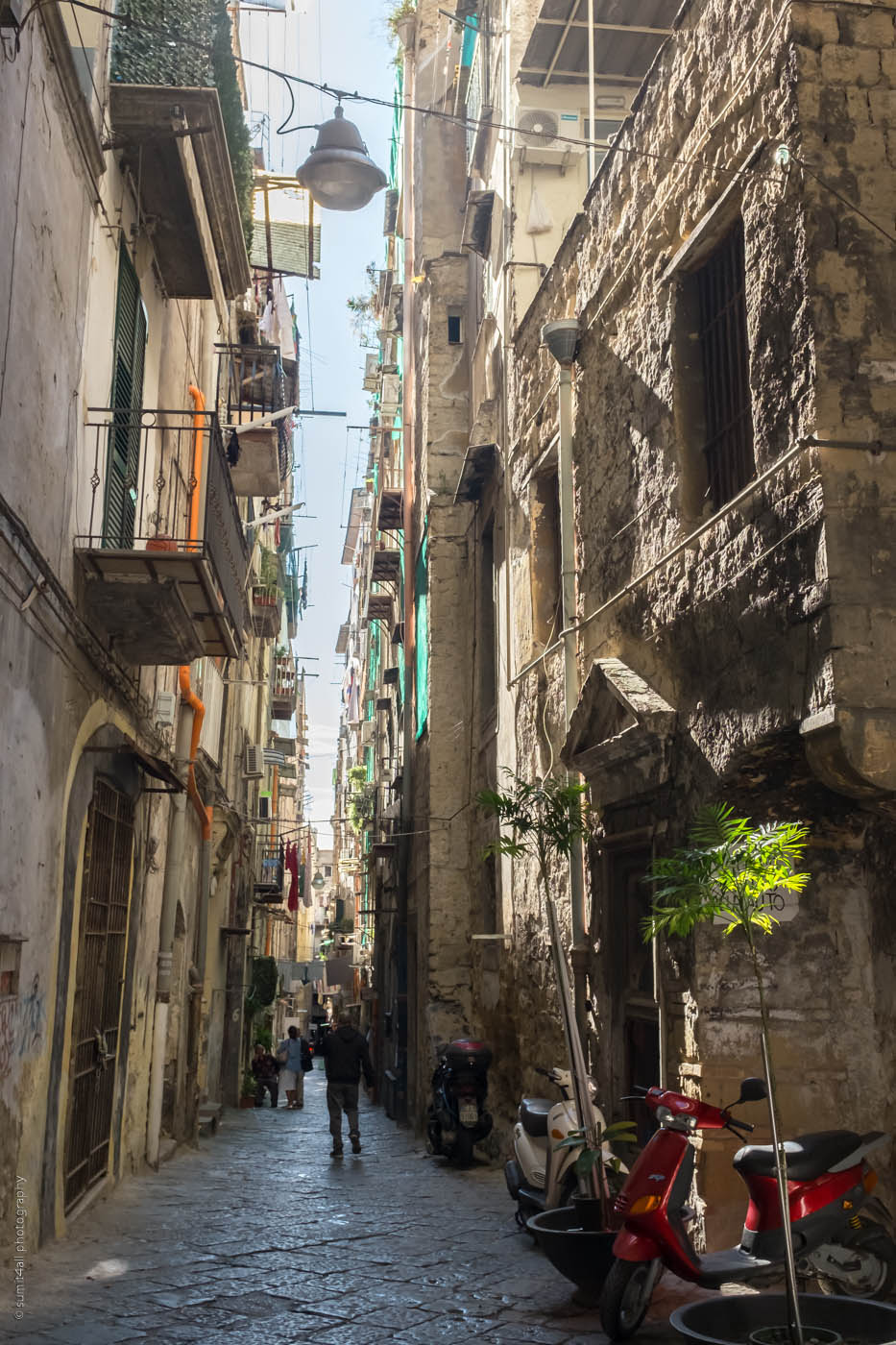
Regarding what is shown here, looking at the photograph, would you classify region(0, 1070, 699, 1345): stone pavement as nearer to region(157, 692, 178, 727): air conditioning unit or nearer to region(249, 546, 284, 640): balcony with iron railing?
region(157, 692, 178, 727): air conditioning unit

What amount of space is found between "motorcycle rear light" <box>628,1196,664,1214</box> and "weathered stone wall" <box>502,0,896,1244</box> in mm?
1273

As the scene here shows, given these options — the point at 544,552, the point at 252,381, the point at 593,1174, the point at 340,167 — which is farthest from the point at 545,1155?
the point at 252,381

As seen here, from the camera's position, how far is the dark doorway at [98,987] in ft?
26.6

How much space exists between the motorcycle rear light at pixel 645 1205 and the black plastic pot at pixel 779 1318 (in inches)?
24.1

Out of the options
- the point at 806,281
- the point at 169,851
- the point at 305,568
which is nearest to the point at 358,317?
the point at 305,568

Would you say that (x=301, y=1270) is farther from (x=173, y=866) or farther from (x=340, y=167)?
(x=340, y=167)

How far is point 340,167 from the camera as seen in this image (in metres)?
7.79

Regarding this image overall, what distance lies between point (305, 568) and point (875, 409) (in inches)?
1356

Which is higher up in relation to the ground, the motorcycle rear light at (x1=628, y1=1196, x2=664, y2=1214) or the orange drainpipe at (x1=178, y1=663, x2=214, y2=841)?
the orange drainpipe at (x1=178, y1=663, x2=214, y2=841)

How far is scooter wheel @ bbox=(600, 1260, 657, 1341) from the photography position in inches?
198

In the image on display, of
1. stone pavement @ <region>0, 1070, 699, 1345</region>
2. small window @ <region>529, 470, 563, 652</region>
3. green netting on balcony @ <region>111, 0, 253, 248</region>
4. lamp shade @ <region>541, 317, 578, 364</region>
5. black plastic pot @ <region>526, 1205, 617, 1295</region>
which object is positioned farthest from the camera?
small window @ <region>529, 470, 563, 652</region>

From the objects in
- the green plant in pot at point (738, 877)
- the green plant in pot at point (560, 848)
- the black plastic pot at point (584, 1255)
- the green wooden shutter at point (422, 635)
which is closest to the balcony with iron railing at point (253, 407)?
the green wooden shutter at point (422, 635)

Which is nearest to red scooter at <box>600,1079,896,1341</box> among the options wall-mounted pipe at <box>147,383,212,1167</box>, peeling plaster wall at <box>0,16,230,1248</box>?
peeling plaster wall at <box>0,16,230,1248</box>

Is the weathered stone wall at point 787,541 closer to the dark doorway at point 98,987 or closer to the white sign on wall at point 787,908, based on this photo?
the white sign on wall at point 787,908
